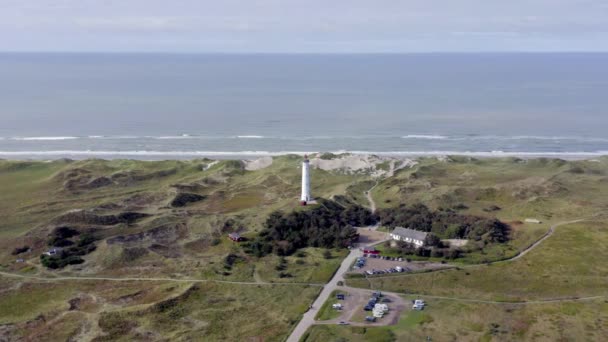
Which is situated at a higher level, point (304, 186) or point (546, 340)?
point (304, 186)

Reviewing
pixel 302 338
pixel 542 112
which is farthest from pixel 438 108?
pixel 302 338

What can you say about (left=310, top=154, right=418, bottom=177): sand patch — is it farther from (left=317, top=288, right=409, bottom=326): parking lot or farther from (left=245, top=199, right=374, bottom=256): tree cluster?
(left=317, top=288, right=409, bottom=326): parking lot

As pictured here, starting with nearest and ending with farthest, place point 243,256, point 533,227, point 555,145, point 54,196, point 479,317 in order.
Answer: point 479,317, point 243,256, point 533,227, point 54,196, point 555,145

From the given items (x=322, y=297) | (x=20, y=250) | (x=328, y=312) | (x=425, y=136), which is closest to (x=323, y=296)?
(x=322, y=297)

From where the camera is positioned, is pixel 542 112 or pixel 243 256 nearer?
pixel 243 256

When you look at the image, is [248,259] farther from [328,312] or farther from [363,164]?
[363,164]

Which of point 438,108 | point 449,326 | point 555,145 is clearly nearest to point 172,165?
point 449,326

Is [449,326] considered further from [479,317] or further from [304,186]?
[304,186]

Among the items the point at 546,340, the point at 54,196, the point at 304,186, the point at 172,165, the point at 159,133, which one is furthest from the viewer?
the point at 159,133
